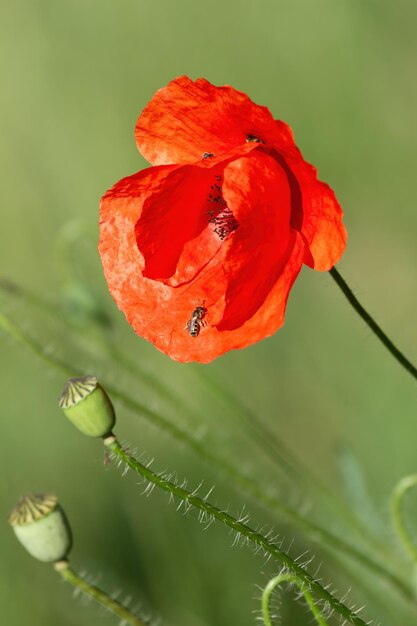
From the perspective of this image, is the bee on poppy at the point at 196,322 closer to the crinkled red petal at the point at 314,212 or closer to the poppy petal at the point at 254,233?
the poppy petal at the point at 254,233

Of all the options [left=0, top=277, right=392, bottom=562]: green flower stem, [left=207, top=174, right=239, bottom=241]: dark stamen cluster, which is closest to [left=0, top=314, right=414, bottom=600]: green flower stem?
[left=0, top=277, right=392, bottom=562]: green flower stem

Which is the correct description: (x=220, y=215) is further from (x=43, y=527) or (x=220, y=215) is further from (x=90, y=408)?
(x=43, y=527)

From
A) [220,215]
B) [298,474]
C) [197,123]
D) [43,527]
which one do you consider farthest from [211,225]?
[298,474]

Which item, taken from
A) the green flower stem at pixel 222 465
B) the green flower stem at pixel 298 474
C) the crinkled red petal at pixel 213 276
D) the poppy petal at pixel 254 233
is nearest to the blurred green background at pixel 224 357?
the green flower stem at pixel 298 474

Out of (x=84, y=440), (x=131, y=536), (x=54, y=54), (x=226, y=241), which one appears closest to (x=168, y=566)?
(x=131, y=536)

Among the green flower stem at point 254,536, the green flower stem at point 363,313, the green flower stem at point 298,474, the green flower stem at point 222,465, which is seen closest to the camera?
the green flower stem at point 254,536

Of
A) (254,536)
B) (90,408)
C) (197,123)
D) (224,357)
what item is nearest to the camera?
(254,536)
